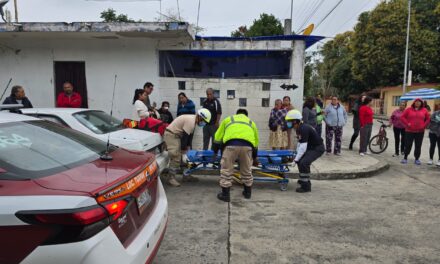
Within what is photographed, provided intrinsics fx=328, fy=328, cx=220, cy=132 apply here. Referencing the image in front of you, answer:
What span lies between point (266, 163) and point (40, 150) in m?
4.06

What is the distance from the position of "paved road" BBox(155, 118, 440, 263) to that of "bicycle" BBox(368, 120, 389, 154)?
389cm

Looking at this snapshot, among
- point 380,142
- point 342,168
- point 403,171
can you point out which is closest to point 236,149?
point 342,168

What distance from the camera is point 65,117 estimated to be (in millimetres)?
5207

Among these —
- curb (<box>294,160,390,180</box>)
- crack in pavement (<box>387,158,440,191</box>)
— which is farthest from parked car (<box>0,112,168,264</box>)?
crack in pavement (<box>387,158,440,191</box>)

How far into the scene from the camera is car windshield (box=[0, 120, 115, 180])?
2100mm

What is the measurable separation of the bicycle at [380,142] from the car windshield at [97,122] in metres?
7.88

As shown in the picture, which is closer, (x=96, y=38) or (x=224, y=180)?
(x=224, y=180)

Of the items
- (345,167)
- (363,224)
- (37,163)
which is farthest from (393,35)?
(37,163)

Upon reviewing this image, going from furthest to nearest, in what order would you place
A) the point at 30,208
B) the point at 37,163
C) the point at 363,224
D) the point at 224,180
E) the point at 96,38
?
the point at 96,38 → the point at 224,180 → the point at 363,224 → the point at 37,163 → the point at 30,208

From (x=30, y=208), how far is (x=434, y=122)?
897 cm

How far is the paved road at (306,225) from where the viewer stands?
11.4 feet

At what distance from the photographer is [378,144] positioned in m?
10.4

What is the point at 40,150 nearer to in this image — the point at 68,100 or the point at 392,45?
the point at 68,100

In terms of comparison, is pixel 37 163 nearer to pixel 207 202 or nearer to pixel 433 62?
pixel 207 202
